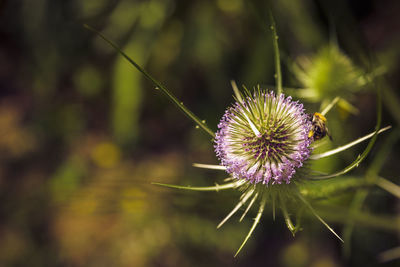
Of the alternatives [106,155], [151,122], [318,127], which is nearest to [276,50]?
[318,127]

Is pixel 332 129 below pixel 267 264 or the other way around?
the other way around

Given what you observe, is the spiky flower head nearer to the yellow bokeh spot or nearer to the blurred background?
the blurred background

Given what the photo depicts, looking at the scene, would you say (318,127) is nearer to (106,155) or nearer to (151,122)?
(151,122)

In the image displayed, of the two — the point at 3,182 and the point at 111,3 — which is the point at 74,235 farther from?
the point at 111,3

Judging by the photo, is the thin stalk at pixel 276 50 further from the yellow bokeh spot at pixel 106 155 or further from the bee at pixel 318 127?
the yellow bokeh spot at pixel 106 155

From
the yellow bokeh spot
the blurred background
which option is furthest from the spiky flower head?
the yellow bokeh spot

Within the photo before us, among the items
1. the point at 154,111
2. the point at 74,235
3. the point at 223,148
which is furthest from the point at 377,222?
the point at 74,235
